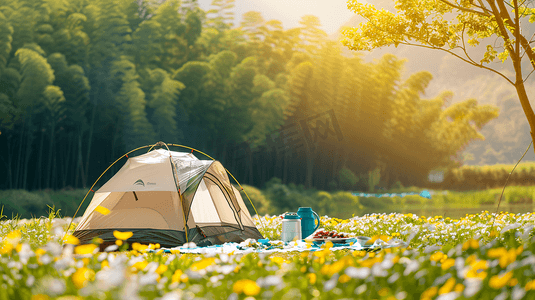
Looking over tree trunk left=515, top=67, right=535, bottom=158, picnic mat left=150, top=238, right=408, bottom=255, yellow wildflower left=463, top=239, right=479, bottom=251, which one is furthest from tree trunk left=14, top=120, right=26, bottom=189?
yellow wildflower left=463, top=239, right=479, bottom=251

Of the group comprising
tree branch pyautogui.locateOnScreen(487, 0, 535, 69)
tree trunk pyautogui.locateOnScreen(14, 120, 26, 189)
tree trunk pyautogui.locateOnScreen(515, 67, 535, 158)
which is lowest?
tree trunk pyautogui.locateOnScreen(14, 120, 26, 189)

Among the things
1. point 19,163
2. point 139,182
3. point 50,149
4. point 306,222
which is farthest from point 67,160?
point 306,222

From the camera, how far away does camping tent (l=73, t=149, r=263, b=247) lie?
14.6 ft

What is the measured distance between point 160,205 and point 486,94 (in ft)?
231

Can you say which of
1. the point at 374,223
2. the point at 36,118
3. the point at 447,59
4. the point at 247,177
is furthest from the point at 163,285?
the point at 447,59

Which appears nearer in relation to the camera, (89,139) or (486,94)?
(89,139)

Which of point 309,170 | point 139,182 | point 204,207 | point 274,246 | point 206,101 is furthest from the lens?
point 309,170

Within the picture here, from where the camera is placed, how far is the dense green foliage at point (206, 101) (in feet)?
34.5

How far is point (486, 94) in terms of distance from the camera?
64.8 m

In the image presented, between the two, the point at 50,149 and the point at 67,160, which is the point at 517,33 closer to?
the point at 50,149

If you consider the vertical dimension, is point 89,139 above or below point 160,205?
above

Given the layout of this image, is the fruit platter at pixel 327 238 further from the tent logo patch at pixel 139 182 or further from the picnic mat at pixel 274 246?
the tent logo patch at pixel 139 182

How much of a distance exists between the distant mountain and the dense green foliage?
68.7 feet

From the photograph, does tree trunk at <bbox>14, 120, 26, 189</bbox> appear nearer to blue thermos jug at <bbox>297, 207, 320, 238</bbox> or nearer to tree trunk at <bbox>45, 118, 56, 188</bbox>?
tree trunk at <bbox>45, 118, 56, 188</bbox>
